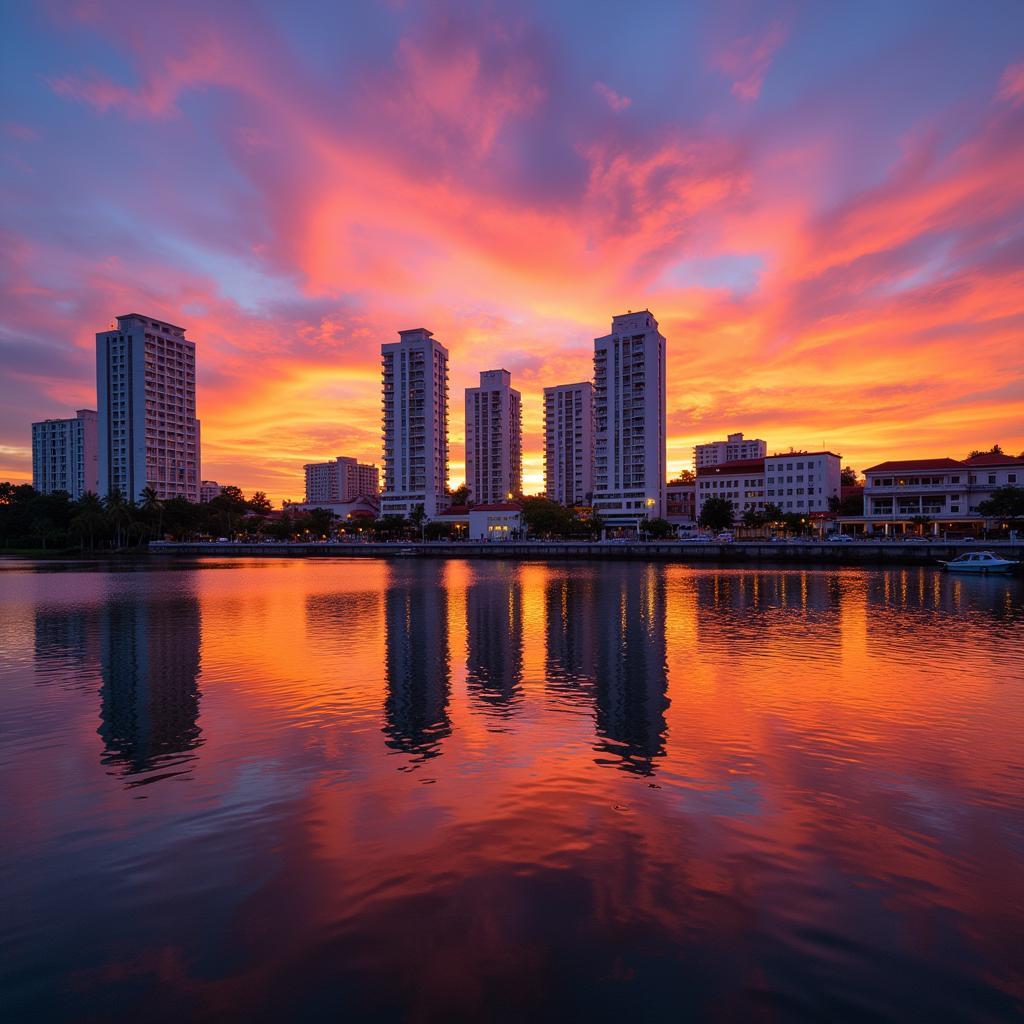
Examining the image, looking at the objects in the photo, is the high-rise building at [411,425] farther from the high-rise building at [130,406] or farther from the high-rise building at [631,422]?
the high-rise building at [130,406]

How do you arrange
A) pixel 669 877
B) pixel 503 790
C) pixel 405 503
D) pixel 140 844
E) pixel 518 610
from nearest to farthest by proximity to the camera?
pixel 669 877 → pixel 140 844 → pixel 503 790 → pixel 518 610 → pixel 405 503

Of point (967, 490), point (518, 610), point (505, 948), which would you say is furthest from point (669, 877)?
point (967, 490)

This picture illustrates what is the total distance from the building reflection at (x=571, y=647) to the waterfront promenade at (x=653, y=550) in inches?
2452

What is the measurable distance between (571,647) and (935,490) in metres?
126

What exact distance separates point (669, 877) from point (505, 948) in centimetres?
292

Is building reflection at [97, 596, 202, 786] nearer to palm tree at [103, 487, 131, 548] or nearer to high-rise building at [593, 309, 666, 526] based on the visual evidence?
palm tree at [103, 487, 131, 548]

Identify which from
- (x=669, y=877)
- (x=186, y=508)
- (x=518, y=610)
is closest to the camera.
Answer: (x=669, y=877)

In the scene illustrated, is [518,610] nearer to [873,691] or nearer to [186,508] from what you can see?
[873,691]

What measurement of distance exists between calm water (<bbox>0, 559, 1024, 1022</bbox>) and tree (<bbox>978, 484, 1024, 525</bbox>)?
332ft

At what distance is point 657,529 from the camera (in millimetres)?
147000

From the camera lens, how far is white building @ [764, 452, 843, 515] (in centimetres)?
15988

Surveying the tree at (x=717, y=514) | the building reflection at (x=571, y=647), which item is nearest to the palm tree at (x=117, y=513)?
the tree at (x=717, y=514)

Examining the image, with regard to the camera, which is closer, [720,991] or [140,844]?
[720,991]

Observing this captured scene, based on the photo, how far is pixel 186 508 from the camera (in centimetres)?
17500
